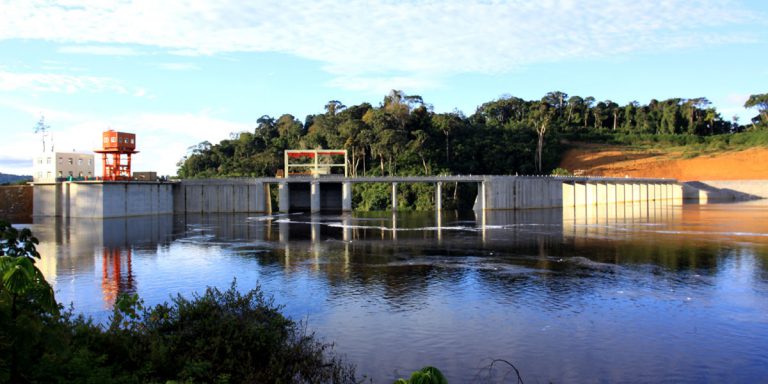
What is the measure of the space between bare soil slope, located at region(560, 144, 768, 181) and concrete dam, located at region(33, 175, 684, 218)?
101 feet

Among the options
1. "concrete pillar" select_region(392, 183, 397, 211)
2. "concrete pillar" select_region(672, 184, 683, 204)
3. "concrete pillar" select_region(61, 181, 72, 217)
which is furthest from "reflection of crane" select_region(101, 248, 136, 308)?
"concrete pillar" select_region(672, 184, 683, 204)

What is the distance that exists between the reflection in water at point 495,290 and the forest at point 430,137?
6328cm

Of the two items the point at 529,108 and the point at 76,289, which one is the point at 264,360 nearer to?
the point at 76,289

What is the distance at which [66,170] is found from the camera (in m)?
101

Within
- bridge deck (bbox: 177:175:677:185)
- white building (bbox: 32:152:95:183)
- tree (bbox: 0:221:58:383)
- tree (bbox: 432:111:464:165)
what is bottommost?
tree (bbox: 0:221:58:383)

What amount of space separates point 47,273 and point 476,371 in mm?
28192

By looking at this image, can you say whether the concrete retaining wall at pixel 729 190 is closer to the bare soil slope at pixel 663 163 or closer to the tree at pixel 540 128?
the bare soil slope at pixel 663 163

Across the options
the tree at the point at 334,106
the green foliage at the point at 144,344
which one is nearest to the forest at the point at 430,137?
the tree at the point at 334,106

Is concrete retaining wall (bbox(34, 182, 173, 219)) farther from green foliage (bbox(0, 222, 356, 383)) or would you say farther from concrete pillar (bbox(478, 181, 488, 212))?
green foliage (bbox(0, 222, 356, 383))

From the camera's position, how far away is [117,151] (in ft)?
274

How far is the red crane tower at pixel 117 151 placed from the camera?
274 ft

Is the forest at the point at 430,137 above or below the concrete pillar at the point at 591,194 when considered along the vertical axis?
above

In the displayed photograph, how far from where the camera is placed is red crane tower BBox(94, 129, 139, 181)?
83438 mm

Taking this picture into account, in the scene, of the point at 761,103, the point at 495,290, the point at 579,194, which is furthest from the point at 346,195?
the point at 761,103
